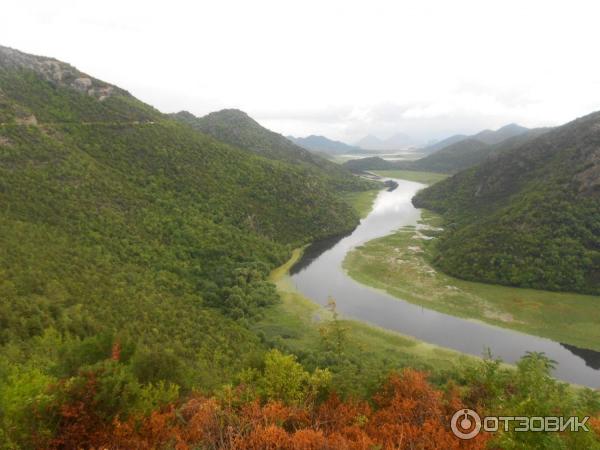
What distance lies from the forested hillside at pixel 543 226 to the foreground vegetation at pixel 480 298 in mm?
3451

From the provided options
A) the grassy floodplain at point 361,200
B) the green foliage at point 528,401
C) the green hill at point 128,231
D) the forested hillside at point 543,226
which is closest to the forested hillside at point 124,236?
the green hill at point 128,231

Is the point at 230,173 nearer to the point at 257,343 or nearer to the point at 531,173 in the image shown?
the point at 257,343

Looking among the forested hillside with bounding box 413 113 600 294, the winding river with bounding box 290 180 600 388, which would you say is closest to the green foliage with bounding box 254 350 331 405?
the winding river with bounding box 290 180 600 388

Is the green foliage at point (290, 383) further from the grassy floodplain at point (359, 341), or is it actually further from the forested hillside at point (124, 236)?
the grassy floodplain at point (359, 341)

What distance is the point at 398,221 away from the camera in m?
133

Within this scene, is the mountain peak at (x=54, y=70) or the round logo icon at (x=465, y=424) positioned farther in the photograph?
the mountain peak at (x=54, y=70)

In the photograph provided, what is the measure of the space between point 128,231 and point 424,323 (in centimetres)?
5305

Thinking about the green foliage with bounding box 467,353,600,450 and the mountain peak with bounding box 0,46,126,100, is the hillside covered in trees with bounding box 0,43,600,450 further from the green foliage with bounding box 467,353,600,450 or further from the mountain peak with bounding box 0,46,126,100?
the mountain peak with bounding box 0,46,126,100

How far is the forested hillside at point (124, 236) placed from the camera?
28.5 m

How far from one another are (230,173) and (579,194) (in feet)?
283

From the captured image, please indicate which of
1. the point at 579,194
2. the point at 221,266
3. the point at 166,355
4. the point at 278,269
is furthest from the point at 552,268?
the point at 166,355

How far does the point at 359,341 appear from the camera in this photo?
51469 millimetres

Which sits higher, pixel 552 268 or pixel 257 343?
pixel 552 268

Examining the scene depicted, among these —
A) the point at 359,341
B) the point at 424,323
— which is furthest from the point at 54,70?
the point at 424,323
